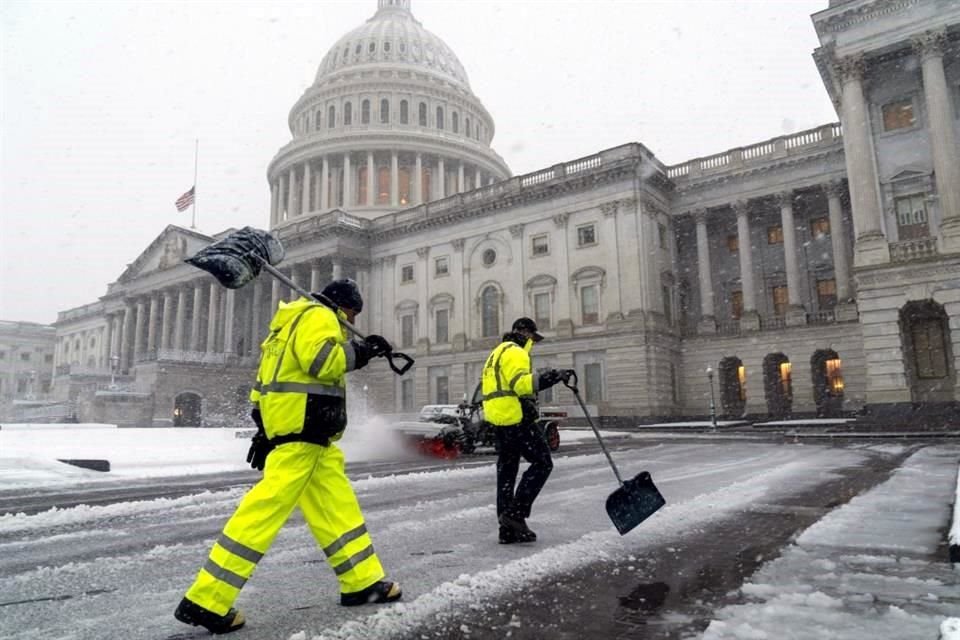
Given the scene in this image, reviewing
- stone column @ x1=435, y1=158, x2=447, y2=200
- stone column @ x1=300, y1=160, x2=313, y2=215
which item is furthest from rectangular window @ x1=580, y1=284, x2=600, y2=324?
stone column @ x1=300, y1=160, x2=313, y2=215

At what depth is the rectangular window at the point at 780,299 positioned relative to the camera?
130ft

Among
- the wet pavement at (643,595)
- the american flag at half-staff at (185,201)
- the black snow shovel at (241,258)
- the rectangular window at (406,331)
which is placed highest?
the american flag at half-staff at (185,201)

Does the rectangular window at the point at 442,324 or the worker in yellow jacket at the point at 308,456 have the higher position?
the rectangular window at the point at 442,324

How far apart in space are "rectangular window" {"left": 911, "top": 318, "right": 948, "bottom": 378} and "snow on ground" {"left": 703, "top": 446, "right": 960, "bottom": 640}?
23068 mm

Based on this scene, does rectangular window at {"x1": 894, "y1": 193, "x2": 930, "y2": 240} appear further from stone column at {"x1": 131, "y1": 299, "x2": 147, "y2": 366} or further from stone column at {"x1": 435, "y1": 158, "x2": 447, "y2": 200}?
stone column at {"x1": 131, "y1": 299, "x2": 147, "y2": 366}

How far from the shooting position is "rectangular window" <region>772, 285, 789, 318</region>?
130ft

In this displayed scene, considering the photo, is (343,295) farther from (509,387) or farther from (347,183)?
(347,183)

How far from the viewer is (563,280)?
133ft

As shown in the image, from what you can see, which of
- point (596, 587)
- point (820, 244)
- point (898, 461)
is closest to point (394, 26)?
point (820, 244)

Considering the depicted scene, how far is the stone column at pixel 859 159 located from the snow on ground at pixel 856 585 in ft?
78.0

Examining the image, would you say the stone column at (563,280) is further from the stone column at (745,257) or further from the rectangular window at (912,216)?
the rectangular window at (912,216)

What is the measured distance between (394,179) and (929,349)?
52.5 metres

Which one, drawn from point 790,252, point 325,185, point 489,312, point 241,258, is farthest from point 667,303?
point 325,185

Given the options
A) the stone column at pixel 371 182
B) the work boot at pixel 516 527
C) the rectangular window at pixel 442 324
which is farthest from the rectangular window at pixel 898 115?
the stone column at pixel 371 182
